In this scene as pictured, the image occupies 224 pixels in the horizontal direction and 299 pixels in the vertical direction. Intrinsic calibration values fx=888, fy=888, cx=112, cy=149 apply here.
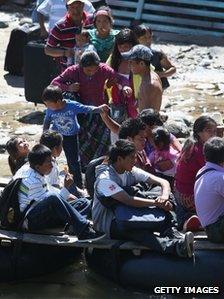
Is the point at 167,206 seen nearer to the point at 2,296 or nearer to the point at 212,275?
the point at 212,275

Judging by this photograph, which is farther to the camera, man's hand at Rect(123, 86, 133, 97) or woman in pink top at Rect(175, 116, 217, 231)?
man's hand at Rect(123, 86, 133, 97)

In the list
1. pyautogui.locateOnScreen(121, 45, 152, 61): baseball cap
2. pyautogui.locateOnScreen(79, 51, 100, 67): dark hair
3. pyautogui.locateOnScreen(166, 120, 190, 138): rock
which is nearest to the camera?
pyautogui.locateOnScreen(121, 45, 152, 61): baseball cap

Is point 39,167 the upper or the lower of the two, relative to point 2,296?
upper

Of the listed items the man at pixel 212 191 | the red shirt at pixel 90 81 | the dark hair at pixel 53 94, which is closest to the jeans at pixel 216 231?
the man at pixel 212 191

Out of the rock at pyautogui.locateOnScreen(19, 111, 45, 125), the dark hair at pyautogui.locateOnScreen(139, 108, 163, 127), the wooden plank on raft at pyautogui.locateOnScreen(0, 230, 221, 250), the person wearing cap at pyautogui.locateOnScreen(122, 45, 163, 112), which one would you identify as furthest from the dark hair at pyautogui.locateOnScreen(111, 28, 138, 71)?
the rock at pyautogui.locateOnScreen(19, 111, 45, 125)

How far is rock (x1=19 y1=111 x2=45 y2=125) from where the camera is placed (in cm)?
1121

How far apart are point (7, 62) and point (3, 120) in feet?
Answer: 6.59

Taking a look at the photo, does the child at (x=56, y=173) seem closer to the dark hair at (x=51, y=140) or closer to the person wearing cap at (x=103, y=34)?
the dark hair at (x=51, y=140)

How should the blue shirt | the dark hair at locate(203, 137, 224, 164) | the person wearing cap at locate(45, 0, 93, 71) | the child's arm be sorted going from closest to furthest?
1. the dark hair at locate(203, 137, 224, 164)
2. the blue shirt
3. the child's arm
4. the person wearing cap at locate(45, 0, 93, 71)

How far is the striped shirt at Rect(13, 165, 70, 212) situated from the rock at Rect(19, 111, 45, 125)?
4.13 metres

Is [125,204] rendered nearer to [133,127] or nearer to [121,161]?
[121,161]

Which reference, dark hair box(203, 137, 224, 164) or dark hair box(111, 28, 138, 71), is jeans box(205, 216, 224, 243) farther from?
dark hair box(111, 28, 138, 71)

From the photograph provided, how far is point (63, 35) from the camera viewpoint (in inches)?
389

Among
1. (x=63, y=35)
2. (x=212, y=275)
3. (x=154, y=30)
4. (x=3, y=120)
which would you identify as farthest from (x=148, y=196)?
(x=154, y=30)
